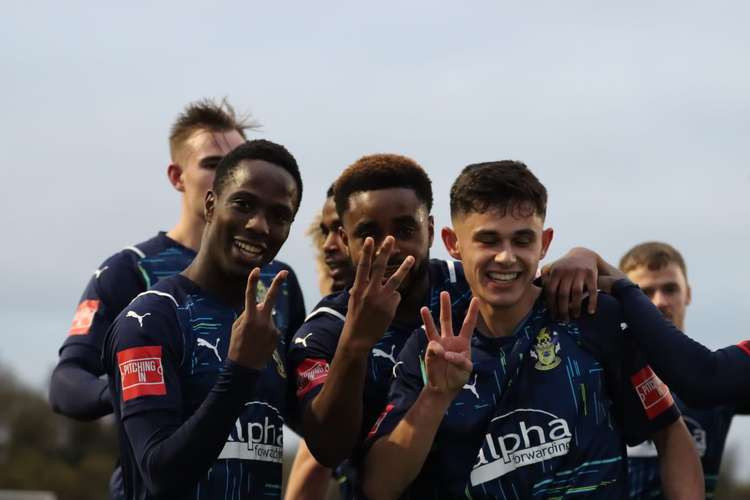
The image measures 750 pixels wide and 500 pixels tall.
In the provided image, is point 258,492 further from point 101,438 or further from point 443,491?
point 101,438

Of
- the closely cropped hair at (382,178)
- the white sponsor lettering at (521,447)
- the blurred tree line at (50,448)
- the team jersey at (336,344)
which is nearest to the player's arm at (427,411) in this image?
the white sponsor lettering at (521,447)

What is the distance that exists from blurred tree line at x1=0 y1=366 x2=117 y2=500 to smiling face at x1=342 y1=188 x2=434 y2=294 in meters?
54.4

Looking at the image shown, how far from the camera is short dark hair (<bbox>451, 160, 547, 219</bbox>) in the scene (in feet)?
17.4

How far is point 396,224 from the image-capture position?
561cm

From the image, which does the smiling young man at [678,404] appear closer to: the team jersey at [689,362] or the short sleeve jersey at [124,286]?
the team jersey at [689,362]

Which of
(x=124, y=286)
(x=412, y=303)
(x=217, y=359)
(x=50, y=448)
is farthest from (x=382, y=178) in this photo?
(x=50, y=448)

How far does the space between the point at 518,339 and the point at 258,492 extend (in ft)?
4.19

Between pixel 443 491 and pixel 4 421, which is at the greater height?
pixel 4 421

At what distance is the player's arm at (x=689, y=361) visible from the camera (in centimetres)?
506

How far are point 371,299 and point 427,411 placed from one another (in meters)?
0.49

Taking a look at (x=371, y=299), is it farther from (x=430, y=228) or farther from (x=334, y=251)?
(x=334, y=251)

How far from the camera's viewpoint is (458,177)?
5.64 meters

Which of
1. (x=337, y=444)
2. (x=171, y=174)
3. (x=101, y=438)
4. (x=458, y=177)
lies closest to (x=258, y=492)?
(x=337, y=444)

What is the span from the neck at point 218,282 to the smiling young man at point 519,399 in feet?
2.55
